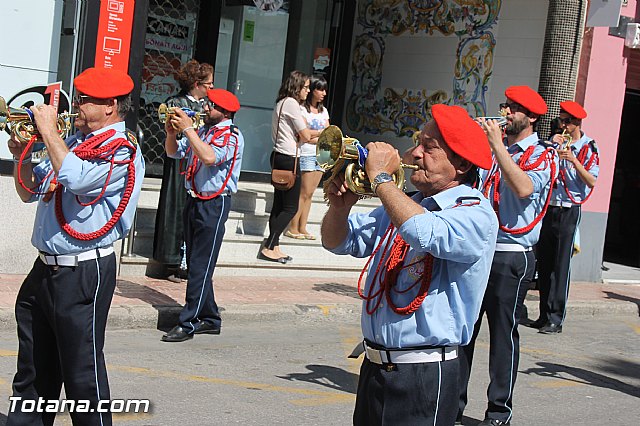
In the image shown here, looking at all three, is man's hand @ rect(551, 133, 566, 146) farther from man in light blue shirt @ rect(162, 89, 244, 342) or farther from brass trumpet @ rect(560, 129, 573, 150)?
man in light blue shirt @ rect(162, 89, 244, 342)

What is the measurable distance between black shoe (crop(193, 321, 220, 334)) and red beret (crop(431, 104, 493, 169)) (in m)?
4.60

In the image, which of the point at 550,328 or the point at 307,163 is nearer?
the point at 550,328

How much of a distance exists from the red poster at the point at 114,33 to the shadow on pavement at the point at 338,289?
2.97m

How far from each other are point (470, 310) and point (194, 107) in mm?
5725

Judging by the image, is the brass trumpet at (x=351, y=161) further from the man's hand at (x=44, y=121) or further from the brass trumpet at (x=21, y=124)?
the brass trumpet at (x=21, y=124)

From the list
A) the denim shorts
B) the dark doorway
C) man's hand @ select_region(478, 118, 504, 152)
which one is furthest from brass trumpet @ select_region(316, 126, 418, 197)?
the dark doorway

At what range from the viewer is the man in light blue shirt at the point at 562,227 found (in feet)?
32.9

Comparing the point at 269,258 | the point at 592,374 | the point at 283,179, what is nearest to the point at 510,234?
the point at 592,374

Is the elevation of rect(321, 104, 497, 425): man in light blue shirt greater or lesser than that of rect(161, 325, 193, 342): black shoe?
greater

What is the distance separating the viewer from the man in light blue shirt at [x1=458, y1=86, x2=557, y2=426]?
20.3 feet

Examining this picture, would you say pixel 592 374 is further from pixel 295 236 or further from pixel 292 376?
pixel 295 236

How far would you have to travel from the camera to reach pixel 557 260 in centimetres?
1013

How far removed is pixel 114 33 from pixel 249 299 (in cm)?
284

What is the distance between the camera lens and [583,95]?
12867mm
